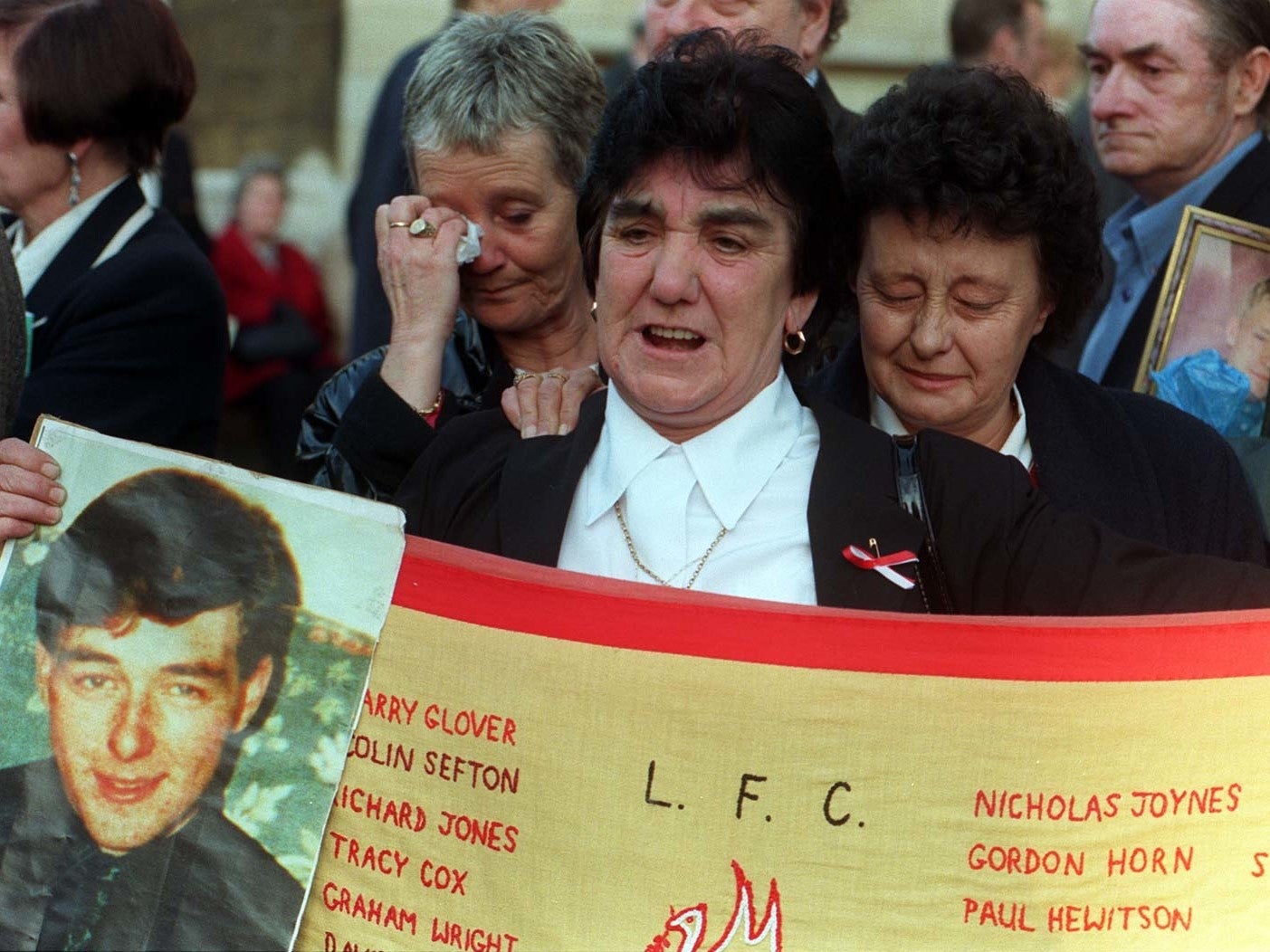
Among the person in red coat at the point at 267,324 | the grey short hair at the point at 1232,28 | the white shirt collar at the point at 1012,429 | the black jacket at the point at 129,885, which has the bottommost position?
the black jacket at the point at 129,885

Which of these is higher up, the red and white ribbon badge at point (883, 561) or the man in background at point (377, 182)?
the man in background at point (377, 182)

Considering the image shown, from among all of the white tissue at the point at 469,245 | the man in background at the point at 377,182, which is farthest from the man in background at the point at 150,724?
the man in background at the point at 377,182

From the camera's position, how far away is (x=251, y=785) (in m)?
2.57

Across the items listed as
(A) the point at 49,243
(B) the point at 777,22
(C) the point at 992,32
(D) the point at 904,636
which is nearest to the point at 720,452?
(D) the point at 904,636

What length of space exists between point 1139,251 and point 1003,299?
54.1 inches

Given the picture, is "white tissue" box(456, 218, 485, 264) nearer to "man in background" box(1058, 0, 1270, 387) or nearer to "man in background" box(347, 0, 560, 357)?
"man in background" box(347, 0, 560, 357)

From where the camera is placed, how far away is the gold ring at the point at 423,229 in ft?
10.9

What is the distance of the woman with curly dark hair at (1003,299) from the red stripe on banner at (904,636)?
1.72ft

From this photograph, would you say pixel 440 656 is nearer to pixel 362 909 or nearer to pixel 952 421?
pixel 362 909

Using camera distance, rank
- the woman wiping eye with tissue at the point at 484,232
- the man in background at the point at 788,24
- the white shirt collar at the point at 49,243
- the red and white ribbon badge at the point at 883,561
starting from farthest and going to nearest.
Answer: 1. the man in background at the point at 788,24
2. the white shirt collar at the point at 49,243
3. the woman wiping eye with tissue at the point at 484,232
4. the red and white ribbon badge at the point at 883,561

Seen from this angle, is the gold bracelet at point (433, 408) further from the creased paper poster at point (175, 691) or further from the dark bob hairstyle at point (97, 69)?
the dark bob hairstyle at point (97, 69)

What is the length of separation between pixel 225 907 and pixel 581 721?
22.0 inches

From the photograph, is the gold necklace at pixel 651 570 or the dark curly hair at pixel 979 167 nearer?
the gold necklace at pixel 651 570

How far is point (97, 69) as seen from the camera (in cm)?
361
